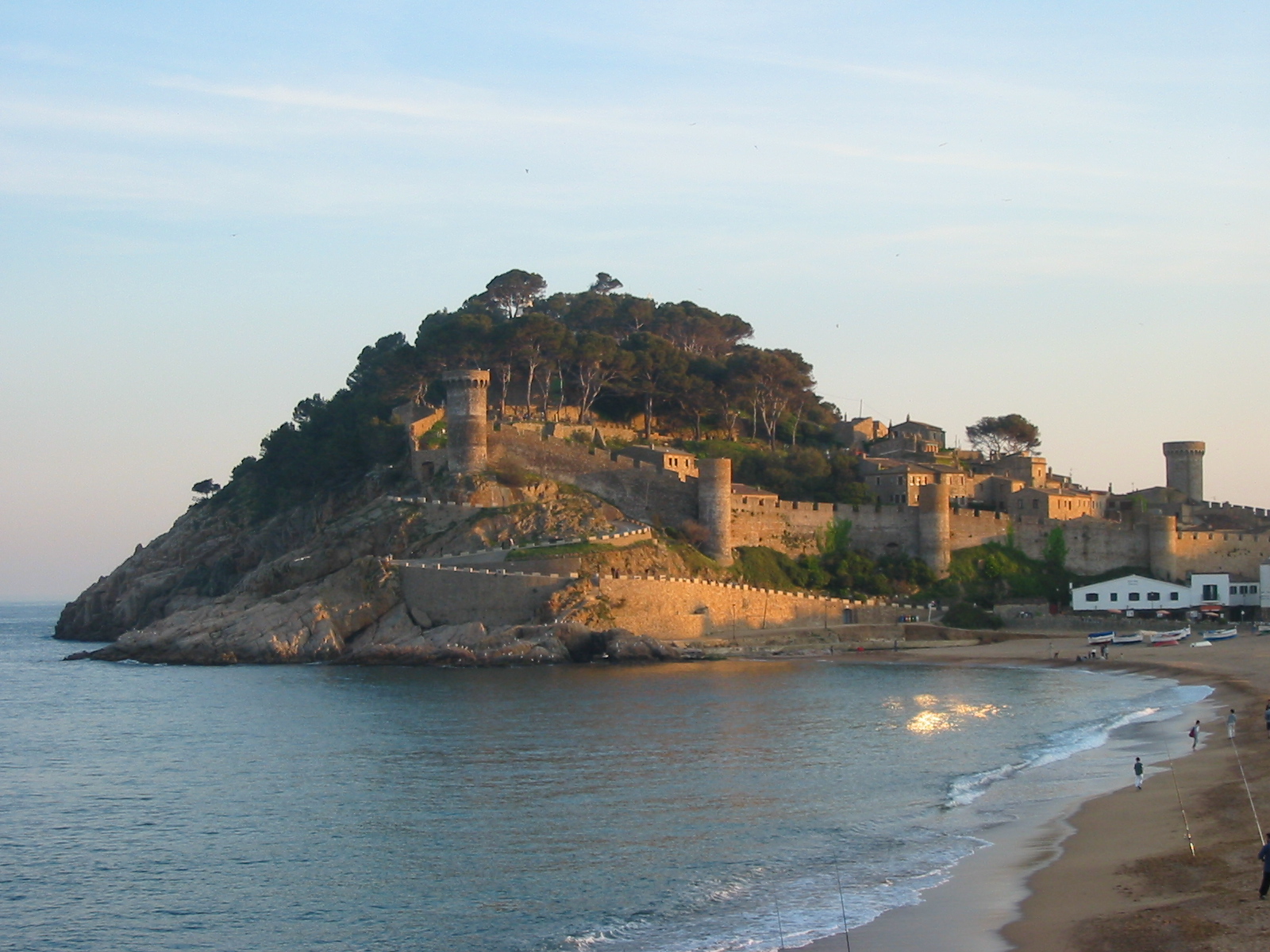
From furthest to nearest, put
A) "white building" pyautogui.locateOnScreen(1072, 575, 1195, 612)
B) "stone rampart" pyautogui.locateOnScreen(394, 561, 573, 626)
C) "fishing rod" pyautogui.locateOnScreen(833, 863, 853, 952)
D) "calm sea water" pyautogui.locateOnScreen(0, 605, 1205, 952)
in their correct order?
"white building" pyautogui.locateOnScreen(1072, 575, 1195, 612), "stone rampart" pyautogui.locateOnScreen(394, 561, 573, 626), "calm sea water" pyautogui.locateOnScreen(0, 605, 1205, 952), "fishing rod" pyautogui.locateOnScreen(833, 863, 853, 952)

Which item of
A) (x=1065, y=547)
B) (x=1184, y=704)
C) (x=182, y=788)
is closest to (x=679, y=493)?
(x=1065, y=547)

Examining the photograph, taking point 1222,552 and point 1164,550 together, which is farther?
point 1222,552

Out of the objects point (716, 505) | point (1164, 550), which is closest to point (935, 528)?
point (716, 505)

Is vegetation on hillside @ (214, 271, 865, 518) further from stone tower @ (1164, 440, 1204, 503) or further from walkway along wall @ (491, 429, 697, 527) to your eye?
stone tower @ (1164, 440, 1204, 503)

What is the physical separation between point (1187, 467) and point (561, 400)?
36101mm

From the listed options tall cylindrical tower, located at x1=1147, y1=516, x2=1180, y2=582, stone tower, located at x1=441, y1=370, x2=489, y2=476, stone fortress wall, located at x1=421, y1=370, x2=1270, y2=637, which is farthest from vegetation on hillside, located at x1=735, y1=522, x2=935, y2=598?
stone tower, located at x1=441, y1=370, x2=489, y2=476

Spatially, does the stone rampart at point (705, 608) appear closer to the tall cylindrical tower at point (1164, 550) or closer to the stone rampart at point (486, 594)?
the stone rampart at point (486, 594)

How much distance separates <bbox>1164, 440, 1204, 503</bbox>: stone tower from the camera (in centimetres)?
7732

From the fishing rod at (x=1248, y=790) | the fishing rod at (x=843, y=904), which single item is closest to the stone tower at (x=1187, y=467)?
the fishing rod at (x=1248, y=790)

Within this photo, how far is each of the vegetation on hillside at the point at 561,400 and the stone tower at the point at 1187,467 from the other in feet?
65.1

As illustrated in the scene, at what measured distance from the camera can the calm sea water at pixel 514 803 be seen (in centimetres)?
1755

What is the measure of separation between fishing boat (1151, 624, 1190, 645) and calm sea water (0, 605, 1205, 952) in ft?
38.8

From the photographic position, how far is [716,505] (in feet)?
189

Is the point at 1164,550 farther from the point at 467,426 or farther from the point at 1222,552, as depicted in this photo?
the point at 467,426
